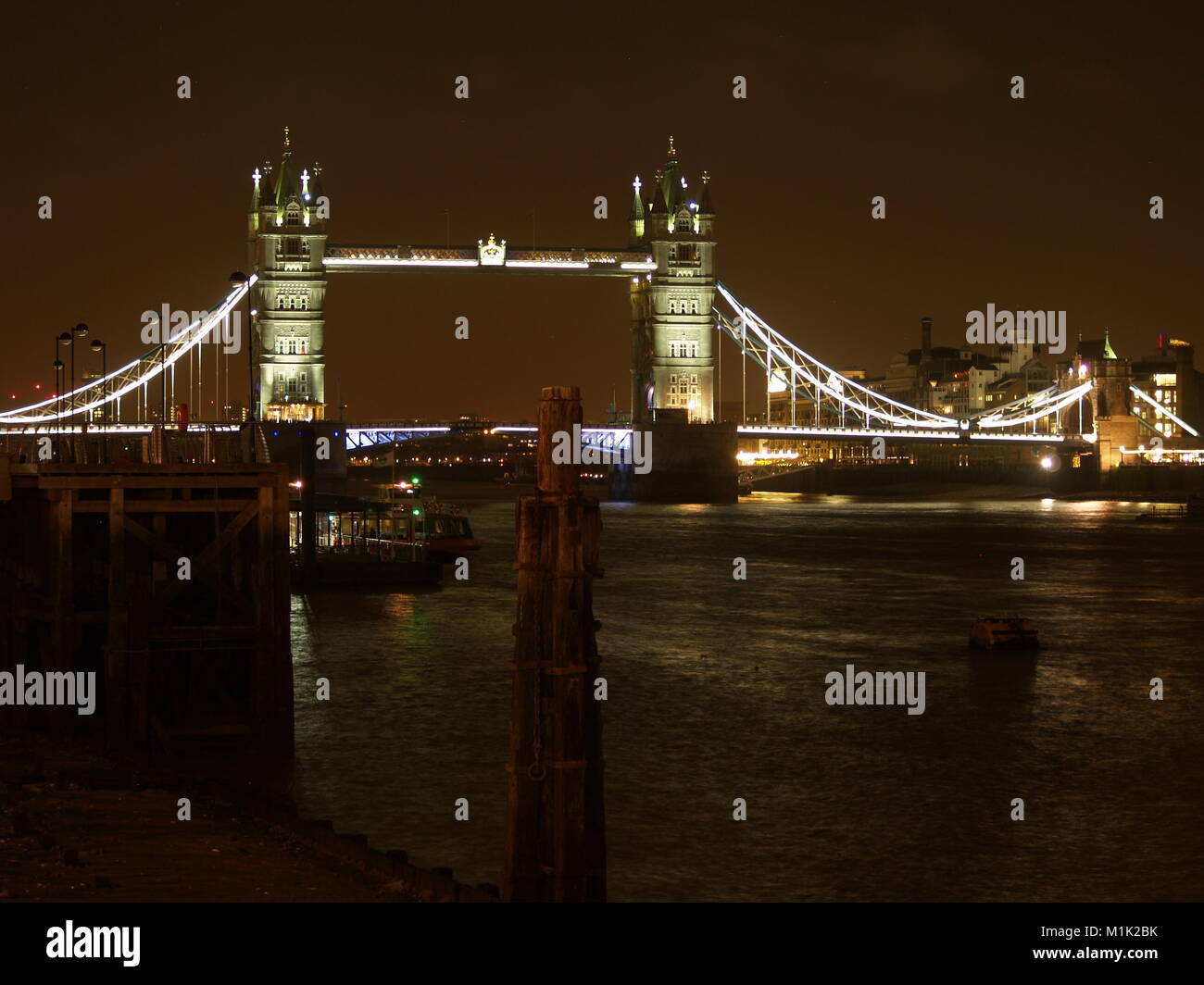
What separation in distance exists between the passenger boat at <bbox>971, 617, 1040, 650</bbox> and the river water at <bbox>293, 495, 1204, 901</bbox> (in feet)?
0.94

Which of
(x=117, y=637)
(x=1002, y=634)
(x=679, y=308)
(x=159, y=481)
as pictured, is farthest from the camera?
(x=679, y=308)

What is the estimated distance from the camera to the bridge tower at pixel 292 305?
220 ft

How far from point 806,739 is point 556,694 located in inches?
307

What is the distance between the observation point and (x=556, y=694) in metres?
7.01

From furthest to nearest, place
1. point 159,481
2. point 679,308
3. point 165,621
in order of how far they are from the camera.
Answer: point 679,308, point 165,621, point 159,481

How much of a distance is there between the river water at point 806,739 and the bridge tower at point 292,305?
1508 inches

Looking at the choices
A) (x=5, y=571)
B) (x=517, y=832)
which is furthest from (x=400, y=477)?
(x=517, y=832)

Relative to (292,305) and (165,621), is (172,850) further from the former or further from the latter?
(292,305)

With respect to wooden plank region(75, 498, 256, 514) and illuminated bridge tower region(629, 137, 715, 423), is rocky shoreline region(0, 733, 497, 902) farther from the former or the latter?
illuminated bridge tower region(629, 137, 715, 423)

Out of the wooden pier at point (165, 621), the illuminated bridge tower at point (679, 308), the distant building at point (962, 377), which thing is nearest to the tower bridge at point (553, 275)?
the illuminated bridge tower at point (679, 308)

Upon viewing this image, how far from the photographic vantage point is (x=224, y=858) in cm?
821

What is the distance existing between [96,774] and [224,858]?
86.7 inches

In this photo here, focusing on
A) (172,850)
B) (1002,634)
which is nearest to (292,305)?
(1002,634)
